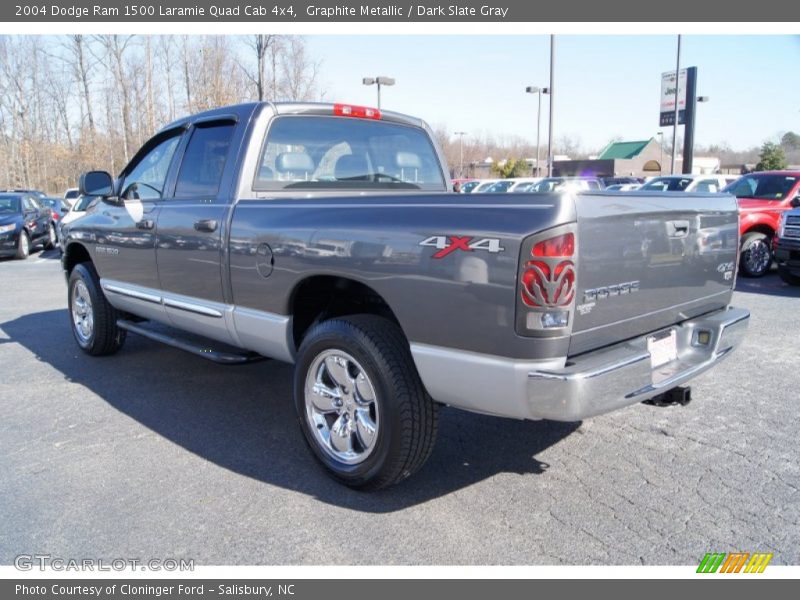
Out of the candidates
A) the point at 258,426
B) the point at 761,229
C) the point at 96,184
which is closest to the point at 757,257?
the point at 761,229

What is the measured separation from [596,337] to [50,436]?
3537mm

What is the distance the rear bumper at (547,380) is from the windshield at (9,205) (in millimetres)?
15983

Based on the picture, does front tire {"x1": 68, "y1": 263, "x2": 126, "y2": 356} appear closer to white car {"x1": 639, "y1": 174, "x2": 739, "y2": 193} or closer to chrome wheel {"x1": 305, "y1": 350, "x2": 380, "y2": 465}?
chrome wheel {"x1": 305, "y1": 350, "x2": 380, "y2": 465}

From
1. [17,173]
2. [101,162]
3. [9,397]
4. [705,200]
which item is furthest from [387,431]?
[17,173]

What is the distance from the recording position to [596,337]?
108 inches

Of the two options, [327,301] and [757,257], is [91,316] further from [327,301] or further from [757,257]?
[757,257]

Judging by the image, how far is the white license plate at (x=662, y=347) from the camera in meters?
3.01

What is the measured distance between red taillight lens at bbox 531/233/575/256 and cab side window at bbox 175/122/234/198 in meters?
2.42

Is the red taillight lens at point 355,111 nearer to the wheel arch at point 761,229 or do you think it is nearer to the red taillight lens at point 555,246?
the red taillight lens at point 555,246

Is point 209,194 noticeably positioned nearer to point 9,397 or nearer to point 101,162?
point 9,397

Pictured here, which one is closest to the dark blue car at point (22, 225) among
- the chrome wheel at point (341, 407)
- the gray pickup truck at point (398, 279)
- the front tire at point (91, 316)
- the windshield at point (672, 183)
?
the front tire at point (91, 316)

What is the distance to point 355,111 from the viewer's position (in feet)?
Answer: 15.0

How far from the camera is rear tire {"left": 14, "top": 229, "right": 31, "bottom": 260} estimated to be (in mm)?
14989

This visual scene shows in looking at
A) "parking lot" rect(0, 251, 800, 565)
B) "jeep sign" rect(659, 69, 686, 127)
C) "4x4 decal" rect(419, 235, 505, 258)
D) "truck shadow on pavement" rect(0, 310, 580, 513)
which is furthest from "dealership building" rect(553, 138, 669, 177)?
"4x4 decal" rect(419, 235, 505, 258)
